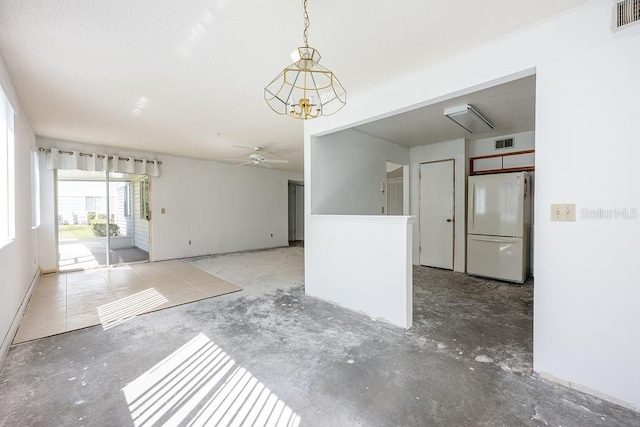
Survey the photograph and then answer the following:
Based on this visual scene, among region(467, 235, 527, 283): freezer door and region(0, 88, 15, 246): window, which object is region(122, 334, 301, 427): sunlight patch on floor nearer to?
region(0, 88, 15, 246): window

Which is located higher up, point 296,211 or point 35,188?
point 35,188

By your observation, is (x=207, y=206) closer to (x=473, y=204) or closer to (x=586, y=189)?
(x=473, y=204)

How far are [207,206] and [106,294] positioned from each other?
11.0ft

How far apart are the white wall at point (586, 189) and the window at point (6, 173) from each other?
4.08m

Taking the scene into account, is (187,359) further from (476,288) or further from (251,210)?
(251,210)

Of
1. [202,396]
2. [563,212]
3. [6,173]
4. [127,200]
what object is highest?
[6,173]

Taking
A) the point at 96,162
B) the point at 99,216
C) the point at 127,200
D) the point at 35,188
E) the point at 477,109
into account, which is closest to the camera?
the point at 477,109

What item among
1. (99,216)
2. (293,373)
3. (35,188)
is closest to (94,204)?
(99,216)

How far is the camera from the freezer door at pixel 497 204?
3.95 m

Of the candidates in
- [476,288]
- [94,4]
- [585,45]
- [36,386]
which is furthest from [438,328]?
[94,4]

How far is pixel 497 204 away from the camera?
413cm

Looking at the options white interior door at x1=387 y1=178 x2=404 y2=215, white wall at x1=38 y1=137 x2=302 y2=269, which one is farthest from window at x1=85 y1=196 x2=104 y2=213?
white interior door at x1=387 y1=178 x2=404 y2=215

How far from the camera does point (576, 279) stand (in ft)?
5.48

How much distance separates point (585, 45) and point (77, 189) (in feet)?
23.3
